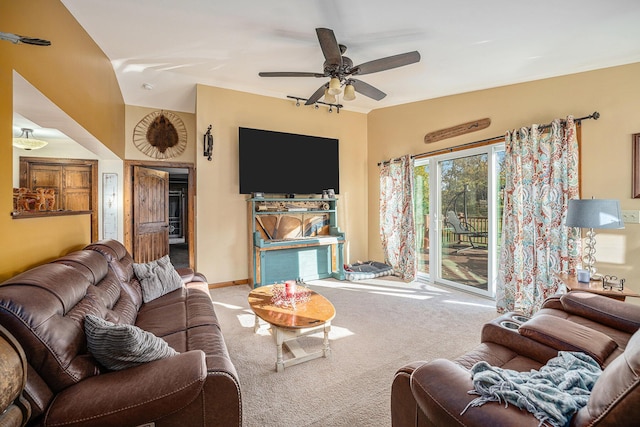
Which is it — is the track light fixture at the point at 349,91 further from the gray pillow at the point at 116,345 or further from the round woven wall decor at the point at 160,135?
the round woven wall decor at the point at 160,135

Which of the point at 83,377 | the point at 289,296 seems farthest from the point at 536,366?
the point at 83,377

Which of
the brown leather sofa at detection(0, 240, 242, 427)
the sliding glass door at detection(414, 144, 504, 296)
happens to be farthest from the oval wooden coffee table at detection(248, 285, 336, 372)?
the sliding glass door at detection(414, 144, 504, 296)

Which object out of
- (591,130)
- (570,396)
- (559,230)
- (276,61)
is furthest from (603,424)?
(276,61)

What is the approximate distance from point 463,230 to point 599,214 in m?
1.98

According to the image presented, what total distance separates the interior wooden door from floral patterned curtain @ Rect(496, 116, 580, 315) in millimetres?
5663

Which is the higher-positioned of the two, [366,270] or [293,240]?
[293,240]

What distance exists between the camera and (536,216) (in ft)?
10.4

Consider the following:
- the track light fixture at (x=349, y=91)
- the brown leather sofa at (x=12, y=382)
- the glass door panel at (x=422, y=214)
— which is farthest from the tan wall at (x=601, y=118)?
the brown leather sofa at (x=12, y=382)

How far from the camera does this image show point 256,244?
436cm

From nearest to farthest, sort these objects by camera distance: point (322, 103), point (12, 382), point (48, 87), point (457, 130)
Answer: point (12, 382), point (48, 87), point (457, 130), point (322, 103)

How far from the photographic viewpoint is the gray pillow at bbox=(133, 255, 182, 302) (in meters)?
2.60

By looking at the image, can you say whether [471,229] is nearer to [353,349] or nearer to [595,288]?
[595,288]

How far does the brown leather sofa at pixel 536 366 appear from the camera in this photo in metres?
0.84

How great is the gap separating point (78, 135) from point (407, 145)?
450 centimetres
